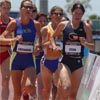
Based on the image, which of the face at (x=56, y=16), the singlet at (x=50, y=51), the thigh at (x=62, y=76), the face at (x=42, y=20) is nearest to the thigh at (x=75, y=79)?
the thigh at (x=62, y=76)

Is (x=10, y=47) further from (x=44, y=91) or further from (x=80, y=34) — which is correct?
(x=80, y=34)

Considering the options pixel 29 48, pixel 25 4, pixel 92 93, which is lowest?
pixel 92 93

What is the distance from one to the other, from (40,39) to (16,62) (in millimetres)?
647

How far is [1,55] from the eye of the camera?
882cm

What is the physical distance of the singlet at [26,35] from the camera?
7867mm

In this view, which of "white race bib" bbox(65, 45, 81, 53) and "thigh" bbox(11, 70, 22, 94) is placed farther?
"thigh" bbox(11, 70, 22, 94)

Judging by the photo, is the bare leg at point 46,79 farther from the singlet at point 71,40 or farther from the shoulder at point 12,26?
the shoulder at point 12,26

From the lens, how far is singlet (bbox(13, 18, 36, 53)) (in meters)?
7.87

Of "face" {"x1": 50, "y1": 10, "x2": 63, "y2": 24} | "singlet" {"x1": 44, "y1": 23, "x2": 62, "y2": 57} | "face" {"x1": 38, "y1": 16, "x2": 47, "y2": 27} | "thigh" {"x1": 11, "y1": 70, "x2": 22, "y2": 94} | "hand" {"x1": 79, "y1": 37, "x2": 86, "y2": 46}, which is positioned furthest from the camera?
"face" {"x1": 38, "y1": 16, "x2": 47, "y2": 27}

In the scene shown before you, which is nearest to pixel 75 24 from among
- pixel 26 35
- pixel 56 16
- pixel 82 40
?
pixel 82 40

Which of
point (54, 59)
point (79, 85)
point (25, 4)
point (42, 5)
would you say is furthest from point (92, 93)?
point (42, 5)

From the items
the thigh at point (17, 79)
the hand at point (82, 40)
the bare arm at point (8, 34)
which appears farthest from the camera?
the thigh at point (17, 79)

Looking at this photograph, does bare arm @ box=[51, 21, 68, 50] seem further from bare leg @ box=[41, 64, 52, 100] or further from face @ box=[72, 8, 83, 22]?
bare leg @ box=[41, 64, 52, 100]

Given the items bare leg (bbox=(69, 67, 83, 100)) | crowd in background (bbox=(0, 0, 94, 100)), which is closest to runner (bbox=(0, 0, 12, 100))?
crowd in background (bbox=(0, 0, 94, 100))
